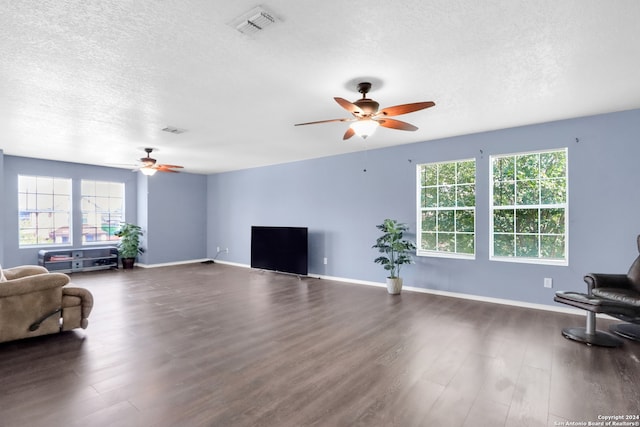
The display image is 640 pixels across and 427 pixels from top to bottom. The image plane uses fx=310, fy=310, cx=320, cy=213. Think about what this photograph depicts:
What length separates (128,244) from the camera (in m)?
7.83

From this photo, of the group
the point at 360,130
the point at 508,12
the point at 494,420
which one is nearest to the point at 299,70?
the point at 360,130

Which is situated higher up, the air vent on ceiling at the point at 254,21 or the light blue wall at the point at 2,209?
the air vent on ceiling at the point at 254,21

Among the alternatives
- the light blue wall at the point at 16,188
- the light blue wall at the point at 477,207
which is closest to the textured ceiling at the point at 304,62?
the light blue wall at the point at 477,207

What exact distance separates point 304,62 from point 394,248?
11.4ft

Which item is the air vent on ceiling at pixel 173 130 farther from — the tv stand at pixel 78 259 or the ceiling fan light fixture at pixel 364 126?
the tv stand at pixel 78 259

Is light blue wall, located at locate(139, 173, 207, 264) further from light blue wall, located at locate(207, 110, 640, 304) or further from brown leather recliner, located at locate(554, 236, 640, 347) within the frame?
brown leather recliner, located at locate(554, 236, 640, 347)

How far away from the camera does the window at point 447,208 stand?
509 centimetres

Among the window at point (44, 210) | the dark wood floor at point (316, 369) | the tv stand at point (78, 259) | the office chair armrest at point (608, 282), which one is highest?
the window at point (44, 210)

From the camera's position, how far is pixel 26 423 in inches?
76.4

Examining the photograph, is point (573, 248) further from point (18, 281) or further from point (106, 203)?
point (106, 203)

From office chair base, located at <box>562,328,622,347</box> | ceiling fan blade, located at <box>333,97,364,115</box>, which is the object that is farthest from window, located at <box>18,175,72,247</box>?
office chair base, located at <box>562,328,622,347</box>

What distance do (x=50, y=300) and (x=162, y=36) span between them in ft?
10.1

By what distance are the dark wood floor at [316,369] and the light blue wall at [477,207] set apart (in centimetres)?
67

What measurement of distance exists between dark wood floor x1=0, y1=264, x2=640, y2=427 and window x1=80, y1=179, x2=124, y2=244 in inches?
163
